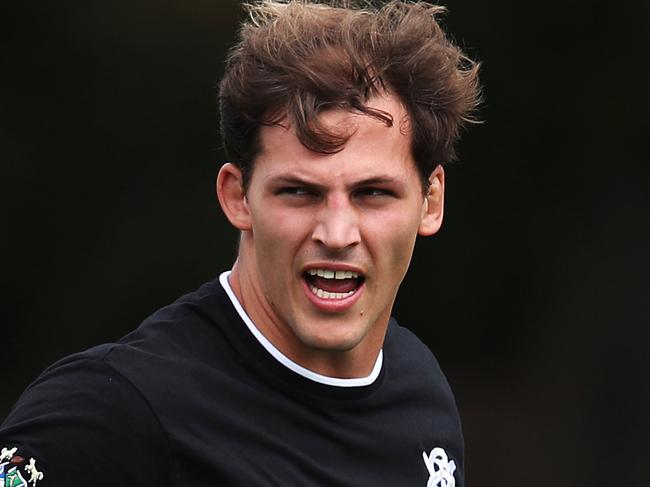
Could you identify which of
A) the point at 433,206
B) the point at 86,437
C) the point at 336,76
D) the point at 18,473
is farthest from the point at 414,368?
the point at 18,473

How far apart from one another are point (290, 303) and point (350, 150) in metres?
0.36

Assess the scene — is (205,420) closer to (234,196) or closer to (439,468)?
(234,196)

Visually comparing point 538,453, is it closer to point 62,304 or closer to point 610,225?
point 610,225

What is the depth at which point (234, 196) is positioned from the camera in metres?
2.97

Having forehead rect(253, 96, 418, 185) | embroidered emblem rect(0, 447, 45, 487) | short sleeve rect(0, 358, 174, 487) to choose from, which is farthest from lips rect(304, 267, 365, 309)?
embroidered emblem rect(0, 447, 45, 487)

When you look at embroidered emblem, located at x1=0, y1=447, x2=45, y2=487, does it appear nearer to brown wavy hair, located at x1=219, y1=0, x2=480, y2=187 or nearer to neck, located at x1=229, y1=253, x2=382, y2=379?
neck, located at x1=229, y1=253, x2=382, y2=379

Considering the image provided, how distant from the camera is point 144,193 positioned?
6.60 meters

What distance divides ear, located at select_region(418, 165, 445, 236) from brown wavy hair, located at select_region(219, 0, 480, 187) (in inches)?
2.3

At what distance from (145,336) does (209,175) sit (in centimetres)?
389

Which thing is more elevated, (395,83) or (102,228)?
(395,83)

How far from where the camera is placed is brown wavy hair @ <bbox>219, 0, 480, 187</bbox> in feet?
9.08

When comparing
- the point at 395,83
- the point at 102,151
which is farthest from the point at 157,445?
the point at 102,151

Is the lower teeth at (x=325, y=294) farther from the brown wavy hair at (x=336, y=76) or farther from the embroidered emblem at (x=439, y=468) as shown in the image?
the embroidered emblem at (x=439, y=468)

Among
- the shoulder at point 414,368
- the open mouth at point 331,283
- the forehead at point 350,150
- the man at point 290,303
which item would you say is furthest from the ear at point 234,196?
the shoulder at point 414,368
